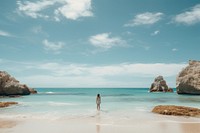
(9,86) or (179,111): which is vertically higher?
(9,86)

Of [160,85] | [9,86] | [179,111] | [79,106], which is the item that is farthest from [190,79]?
[179,111]

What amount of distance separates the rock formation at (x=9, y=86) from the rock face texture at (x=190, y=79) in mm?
50966

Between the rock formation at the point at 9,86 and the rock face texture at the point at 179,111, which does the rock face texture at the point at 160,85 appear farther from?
the rock face texture at the point at 179,111

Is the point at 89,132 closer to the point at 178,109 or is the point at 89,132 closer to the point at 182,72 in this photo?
the point at 178,109

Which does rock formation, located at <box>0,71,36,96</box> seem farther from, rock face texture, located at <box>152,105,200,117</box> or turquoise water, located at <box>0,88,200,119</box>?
rock face texture, located at <box>152,105,200,117</box>

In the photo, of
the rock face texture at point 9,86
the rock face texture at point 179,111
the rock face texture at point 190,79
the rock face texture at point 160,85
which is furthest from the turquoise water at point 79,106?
the rock face texture at point 160,85

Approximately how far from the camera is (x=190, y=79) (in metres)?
79.3

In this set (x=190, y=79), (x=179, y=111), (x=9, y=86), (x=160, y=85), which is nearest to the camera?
(x=179, y=111)

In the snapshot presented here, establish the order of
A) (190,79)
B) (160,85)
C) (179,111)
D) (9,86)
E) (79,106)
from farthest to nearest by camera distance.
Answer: (160,85) < (190,79) < (9,86) < (79,106) < (179,111)

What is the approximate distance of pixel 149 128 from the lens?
49.7 feet

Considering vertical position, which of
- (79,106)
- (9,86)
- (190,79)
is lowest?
(79,106)

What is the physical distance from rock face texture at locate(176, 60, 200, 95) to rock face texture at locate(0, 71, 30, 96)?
51.0 meters

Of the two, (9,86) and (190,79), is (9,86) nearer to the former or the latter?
(9,86)

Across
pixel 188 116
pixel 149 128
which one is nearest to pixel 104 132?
pixel 149 128
